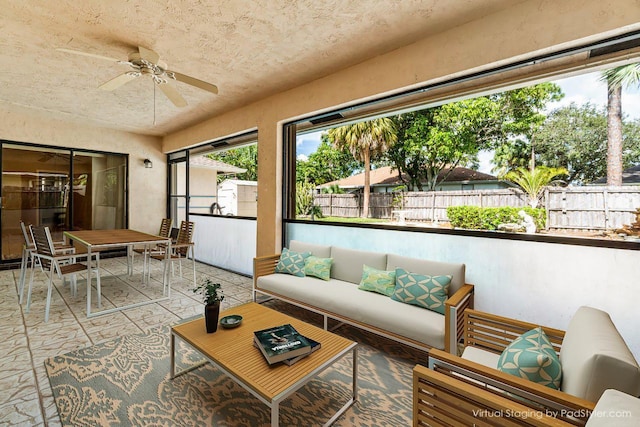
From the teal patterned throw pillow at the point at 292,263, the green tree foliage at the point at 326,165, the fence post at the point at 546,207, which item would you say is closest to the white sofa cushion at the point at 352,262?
the teal patterned throw pillow at the point at 292,263

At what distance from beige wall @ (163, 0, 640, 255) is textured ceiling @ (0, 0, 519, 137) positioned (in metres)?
0.11

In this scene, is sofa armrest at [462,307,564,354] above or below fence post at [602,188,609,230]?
below

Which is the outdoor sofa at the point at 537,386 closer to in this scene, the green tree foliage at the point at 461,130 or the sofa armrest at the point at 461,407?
the sofa armrest at the point at 461,407

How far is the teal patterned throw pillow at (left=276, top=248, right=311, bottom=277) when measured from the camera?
337cm

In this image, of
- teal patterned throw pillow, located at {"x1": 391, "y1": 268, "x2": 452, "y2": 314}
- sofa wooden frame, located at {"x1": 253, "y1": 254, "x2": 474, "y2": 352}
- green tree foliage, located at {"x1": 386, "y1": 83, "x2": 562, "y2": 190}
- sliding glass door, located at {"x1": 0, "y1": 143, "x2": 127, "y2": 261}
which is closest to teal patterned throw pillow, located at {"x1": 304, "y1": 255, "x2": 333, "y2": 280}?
sofa wooden frame, located at {"x1": 253, "y1": 254, "x2": 474, "y2": 352}

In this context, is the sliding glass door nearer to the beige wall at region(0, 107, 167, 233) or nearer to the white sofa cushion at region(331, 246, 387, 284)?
the beige wall at region(0, 107, 167, 233)

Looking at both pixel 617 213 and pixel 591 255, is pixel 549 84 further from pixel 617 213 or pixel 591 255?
pixel 591 255

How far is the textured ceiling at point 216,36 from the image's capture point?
2.29 meters

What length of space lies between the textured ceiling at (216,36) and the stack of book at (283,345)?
2.47 m

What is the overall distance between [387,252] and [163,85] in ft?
9.77

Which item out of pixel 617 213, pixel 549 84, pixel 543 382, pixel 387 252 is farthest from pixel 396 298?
pixel 549 84

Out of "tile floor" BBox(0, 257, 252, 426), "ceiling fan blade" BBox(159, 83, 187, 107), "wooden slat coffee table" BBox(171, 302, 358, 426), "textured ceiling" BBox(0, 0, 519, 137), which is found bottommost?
"tile floor" BBox(0, 257, 252, 426)

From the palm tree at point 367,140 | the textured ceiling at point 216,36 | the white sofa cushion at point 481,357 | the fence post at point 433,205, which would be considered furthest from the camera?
the palm tree at point 367,140

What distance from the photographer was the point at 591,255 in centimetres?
211
